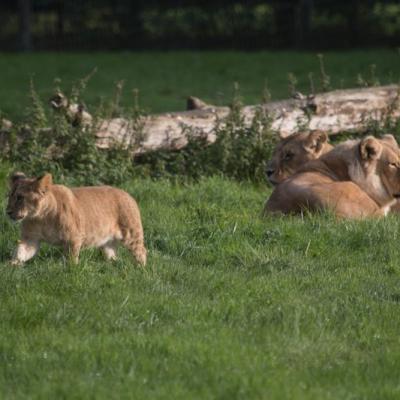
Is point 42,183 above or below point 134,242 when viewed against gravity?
above

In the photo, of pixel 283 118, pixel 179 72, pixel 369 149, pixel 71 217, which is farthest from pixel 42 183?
pixel 179 72

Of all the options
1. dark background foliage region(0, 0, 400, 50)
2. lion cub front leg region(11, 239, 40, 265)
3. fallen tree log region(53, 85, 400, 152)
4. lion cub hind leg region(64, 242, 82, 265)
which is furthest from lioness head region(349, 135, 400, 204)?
dark background foliage region(0, 0, 400, 50)

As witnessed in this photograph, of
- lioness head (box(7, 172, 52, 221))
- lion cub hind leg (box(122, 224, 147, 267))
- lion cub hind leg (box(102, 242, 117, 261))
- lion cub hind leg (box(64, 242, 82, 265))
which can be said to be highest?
lioness head (box(7, 172, 52, 221))

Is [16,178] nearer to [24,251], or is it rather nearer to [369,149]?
[24,251]

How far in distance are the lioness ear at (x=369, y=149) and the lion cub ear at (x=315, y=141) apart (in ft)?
2.35

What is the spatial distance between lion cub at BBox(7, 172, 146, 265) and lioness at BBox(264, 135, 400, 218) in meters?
2.33

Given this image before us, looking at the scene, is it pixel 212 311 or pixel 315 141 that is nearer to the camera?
pixel 212 311

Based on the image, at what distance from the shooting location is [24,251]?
9289 millimetres

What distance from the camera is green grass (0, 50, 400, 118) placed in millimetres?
24656

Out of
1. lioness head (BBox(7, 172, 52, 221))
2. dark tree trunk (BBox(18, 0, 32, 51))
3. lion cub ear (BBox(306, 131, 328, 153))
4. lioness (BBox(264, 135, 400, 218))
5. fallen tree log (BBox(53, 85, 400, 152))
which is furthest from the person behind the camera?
dark tree trunk (BBox(18, 0, 32, 51))

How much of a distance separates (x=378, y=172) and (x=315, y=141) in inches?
32.7

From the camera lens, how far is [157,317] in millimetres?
8016

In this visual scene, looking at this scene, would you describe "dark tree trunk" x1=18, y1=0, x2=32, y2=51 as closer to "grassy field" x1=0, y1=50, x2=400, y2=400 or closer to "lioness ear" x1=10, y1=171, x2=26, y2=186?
"grassy field" x1=0, y1=50, x2=400, y2=400

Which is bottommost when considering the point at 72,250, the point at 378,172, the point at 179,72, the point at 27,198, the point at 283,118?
the point at 179,72
